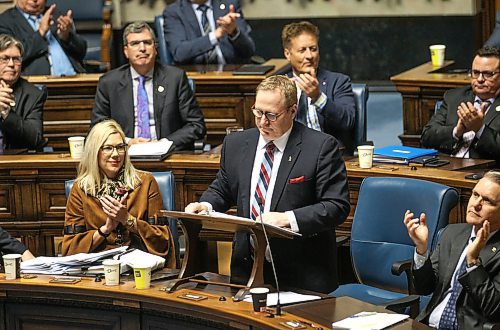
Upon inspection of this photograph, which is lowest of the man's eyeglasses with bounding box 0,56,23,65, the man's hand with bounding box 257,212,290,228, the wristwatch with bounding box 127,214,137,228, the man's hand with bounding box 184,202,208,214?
the wristwatch with bounding box 127,214,137,228

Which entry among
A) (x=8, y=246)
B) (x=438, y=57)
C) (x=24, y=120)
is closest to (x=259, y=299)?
(x=8, y=246)

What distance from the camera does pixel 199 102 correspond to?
7902 millimetres

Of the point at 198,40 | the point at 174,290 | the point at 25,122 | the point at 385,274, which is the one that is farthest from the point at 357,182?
the point at 198,40

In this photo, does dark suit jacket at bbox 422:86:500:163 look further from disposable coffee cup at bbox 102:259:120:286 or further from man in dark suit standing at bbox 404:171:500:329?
disposable coffee cup at bbox 102:259:120:286

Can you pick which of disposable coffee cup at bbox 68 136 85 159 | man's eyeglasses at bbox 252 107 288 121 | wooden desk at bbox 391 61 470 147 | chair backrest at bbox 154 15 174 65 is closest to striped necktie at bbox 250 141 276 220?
man's eyeglasses at bbox 252 107 288 121

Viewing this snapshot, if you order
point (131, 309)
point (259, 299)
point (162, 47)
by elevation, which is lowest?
point (131, 309)

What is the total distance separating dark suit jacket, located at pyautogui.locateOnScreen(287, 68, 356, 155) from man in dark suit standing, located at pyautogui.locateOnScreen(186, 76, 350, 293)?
1.52 m

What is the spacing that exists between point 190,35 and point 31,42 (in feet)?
3.78

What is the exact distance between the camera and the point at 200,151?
21.4 ft

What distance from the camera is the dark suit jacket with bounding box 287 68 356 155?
648 cm

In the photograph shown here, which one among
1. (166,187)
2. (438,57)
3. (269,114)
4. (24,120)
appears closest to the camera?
(269,114)

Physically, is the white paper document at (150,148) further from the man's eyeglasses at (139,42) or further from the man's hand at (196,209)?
the man's hand at (196,209)

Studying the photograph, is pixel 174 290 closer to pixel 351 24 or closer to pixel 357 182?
pixel 357 182

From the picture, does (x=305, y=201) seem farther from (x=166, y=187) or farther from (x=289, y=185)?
(x=166, y=187)
